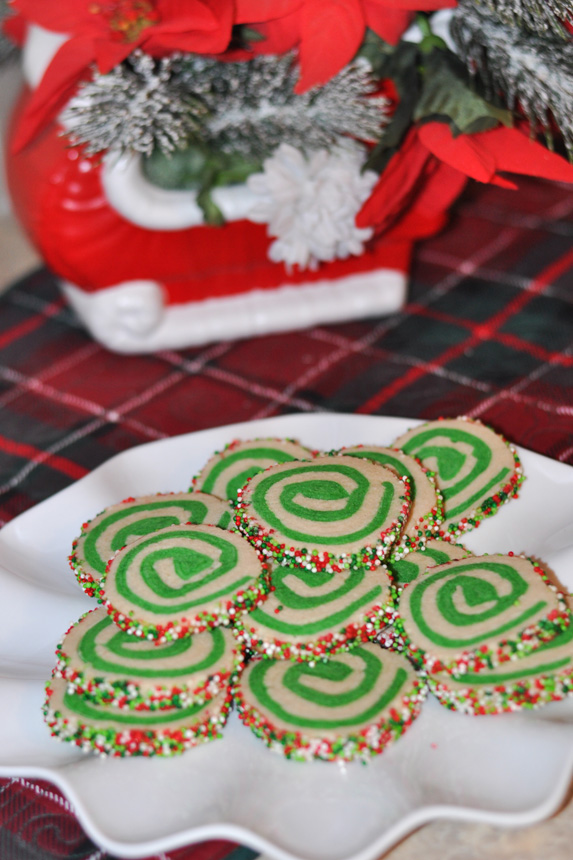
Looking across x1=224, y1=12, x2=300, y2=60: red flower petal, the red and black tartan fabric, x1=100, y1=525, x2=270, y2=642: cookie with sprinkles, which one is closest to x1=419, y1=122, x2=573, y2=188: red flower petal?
x1=224, y1=12, x2=300, y2=60: red flower petal

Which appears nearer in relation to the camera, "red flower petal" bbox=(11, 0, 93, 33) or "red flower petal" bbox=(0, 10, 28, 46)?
"red flower petal" bbox=(11, 0, 93, 33)

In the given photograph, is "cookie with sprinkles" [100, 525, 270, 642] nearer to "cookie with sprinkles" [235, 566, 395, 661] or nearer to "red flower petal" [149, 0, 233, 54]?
"cookie with sprinkles" [235, 566, 395, 661]

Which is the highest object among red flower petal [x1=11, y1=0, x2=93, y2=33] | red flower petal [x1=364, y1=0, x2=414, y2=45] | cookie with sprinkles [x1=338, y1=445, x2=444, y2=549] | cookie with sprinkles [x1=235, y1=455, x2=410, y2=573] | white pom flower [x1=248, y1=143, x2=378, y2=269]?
red flower petal [x1=364, y1=0, x2=414, y2=45]

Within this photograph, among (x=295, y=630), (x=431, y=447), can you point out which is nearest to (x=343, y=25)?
(x=431, y=447)

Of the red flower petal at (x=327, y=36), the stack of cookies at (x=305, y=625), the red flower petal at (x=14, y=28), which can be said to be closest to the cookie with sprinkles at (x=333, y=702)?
the stack of cookies at (x=305, y=625)

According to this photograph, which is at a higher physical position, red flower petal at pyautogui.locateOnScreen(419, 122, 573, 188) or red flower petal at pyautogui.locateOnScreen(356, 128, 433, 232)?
red flower petal at pyautogui.locateOnScreen(419, 122, 573, 188)

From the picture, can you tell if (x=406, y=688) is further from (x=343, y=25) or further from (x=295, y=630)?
(x=343, y=25)


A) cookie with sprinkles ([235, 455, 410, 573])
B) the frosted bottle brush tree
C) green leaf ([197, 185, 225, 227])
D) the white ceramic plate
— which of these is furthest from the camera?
green leaf ([197, 185, 225, 227])

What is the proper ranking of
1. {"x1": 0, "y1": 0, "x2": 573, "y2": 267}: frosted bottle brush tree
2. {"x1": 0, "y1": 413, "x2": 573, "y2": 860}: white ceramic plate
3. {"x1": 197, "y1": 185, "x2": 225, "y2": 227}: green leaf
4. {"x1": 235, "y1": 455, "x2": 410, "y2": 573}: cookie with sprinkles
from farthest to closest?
{"x1": 197, "y1": 185, "x2": 225, "y2": 227}: green leaf
{"x1": 0, "y1": 0, "x2": 573, "y2": 267}: frosted bottle brush tree
{"x1": 235, "y1": 455, "x2": 410, "y2": 573}: cookie with sprinkles
{"x1": 0, "y1": 413, "x2": 573, "y2": 860}: white ceramic plate
